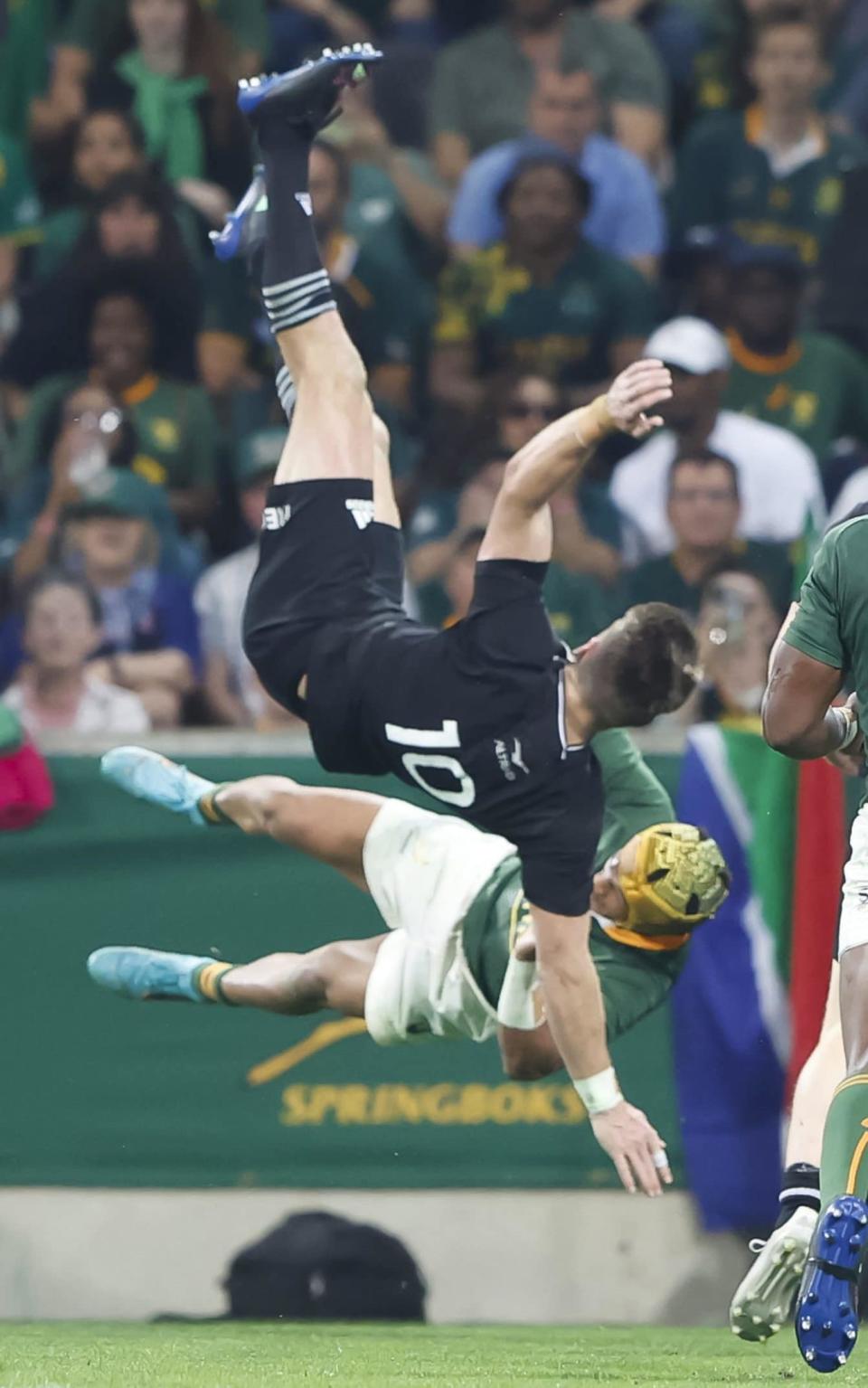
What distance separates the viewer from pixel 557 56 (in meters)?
10.6

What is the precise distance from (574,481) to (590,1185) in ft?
10.7

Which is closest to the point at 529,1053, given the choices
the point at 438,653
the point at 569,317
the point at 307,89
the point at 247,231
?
the point at 438,653

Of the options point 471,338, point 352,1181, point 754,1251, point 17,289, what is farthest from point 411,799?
point 17,289

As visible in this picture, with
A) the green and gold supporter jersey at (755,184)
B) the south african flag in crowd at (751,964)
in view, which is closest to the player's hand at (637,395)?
the south african flag in crowd at (751,964)

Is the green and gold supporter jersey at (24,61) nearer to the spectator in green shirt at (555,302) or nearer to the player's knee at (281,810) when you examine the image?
the spectator in green shirt at (555,302)

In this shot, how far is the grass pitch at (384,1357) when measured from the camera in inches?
222

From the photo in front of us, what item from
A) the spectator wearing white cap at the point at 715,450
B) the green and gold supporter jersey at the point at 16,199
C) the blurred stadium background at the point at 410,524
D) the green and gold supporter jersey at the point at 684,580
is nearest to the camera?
the blurred stadium background at the point at 410,524

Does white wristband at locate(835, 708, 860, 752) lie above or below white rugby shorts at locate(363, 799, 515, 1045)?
above

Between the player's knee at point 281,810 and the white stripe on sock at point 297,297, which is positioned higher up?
the white stripe on sock at point 297,297

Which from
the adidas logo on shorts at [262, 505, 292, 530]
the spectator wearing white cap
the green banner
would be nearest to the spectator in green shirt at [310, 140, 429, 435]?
the spectator wearing white cap

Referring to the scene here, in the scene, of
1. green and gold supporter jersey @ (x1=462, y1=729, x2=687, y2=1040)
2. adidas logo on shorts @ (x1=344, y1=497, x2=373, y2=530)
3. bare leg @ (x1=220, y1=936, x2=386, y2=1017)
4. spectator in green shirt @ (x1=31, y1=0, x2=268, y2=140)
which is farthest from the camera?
spectator in green shirt @ (x1=31, y1=0, x2=268, y2=140)

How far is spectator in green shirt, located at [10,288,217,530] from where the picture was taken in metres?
9.97

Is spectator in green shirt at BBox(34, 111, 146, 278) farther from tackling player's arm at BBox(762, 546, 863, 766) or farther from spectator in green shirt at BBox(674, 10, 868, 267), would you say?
tackling player's arm at BBox(762, 546, 863, 766)

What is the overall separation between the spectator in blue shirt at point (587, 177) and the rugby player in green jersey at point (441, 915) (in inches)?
145
